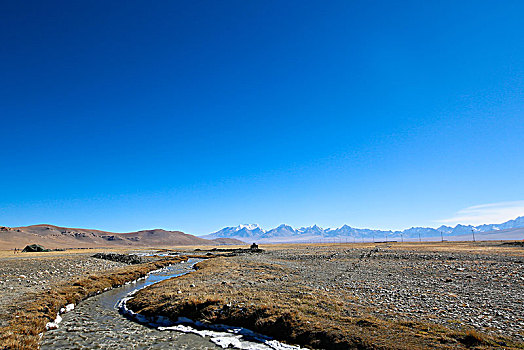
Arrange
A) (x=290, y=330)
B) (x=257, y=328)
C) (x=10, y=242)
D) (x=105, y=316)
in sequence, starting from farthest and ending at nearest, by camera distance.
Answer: (x=10, y=242)
(x=105, y=316)
(x=257, y=328)
(x=290, y=330)

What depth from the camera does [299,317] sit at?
50.6ft

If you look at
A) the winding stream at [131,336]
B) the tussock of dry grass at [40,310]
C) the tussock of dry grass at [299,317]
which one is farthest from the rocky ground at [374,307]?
the tussock of dry grass at [40,310]

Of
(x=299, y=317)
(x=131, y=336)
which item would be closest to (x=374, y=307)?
(x=299, y=317)

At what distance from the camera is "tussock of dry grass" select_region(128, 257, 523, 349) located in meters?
11.9

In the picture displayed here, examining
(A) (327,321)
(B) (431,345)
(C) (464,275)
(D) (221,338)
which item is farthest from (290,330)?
(C) (464,275)

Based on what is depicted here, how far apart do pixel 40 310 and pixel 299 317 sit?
16.4m

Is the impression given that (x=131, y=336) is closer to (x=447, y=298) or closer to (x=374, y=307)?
(x=374, y=307)

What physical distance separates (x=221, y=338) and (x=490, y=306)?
15258 millimetres

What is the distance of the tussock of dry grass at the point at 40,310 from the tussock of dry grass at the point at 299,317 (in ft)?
16.3

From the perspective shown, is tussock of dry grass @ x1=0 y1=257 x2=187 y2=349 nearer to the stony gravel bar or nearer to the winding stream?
the winding stream

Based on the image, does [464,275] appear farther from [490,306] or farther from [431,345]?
[431,345]

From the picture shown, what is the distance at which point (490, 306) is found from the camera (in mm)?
16719

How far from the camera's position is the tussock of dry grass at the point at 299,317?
468 inches

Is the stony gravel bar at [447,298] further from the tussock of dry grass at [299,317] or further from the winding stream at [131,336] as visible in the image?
the winding stream at [131,336]
